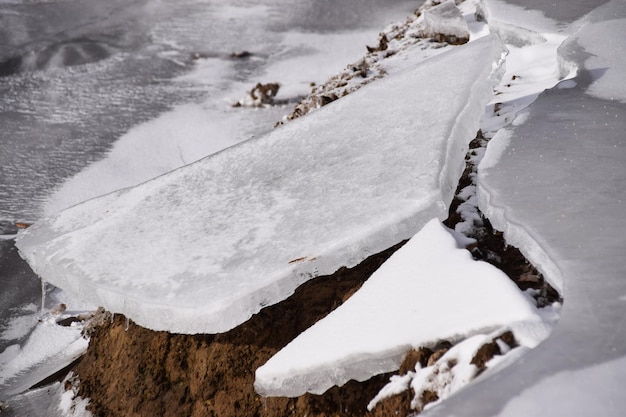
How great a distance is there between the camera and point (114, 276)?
1.99m

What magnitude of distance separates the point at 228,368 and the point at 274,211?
0.45 meters

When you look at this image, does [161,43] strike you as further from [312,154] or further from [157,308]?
[157,308]

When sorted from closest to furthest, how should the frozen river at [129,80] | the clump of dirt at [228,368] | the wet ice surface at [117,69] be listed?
the clump of dirt at [228,368], the frozen river at [129,80], the wet ice surface at [117,69]

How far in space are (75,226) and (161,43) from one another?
13.8 ft

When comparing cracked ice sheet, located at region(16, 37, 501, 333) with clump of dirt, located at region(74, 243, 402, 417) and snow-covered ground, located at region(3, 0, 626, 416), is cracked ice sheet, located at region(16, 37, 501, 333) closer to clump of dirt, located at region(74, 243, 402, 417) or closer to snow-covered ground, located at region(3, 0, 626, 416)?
snow-covered ground, located at region(3, 0, 626, 416)

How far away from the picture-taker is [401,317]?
5.00 feet

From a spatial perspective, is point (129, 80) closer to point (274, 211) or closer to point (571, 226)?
point (274, 211)

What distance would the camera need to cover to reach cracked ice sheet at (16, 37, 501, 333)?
5.83 ft

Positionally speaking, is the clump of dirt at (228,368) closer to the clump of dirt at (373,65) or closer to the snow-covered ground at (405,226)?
the snow-covered ground at (405,226)

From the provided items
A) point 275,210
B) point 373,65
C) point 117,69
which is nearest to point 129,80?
point 117,69

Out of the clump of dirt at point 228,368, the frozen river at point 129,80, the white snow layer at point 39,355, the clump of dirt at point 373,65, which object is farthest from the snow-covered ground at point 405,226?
the frozen river at point 129,80

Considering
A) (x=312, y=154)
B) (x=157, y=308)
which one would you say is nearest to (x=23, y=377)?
(x=157, y=308)

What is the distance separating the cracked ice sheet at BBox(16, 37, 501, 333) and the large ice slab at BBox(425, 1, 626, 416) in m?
0.18

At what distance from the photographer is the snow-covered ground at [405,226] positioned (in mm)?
1342
